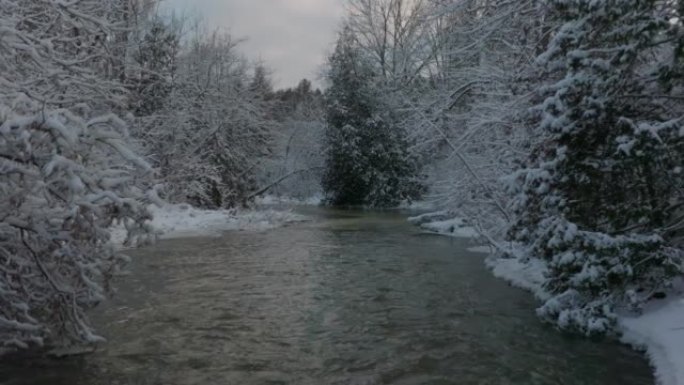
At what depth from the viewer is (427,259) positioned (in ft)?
45.1

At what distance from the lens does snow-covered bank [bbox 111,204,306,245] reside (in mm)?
19027

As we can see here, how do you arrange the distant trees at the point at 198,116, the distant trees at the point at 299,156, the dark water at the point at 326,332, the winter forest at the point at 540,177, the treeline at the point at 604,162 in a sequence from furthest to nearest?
the distant trees at the point at 299,156
the distant trees at the point at 198,116
the treeline at the point at 604,162
the dark water at the point at 326,332
the winter forest at the point at 540,177

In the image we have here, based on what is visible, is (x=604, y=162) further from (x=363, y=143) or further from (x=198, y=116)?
(x=363, y=143)

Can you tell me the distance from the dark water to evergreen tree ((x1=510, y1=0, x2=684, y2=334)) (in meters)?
0.80

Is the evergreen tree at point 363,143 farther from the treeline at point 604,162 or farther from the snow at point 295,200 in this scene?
the treeline at point 604,162

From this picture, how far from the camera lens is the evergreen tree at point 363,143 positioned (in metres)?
36.3

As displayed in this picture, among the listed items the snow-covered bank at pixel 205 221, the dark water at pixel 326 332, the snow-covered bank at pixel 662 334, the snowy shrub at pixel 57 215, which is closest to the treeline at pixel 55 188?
the snowy shrub at pixel 57 215

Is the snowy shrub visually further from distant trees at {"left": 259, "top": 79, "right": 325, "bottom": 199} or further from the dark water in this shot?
distant trees at {"left": 259, "top": 79, "right": 325, "bottom": 199}

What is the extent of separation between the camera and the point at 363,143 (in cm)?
3688

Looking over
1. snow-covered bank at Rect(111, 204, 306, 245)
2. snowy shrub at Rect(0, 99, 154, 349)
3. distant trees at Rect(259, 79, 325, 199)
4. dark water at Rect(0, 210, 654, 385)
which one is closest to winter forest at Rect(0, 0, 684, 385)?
snowy shrub at Rect(0, 99, 154, 349)

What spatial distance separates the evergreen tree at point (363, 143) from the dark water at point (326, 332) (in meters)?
23.1

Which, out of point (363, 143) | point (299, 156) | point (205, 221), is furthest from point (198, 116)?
point (299, 156)

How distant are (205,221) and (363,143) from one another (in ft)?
57.2

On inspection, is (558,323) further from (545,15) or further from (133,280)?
(133,280)
